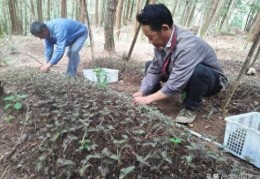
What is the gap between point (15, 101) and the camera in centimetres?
276

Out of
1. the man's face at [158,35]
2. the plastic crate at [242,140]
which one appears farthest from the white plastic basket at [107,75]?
the plastic crate at [242,140]

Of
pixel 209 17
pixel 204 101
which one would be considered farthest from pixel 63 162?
pixel 209 17

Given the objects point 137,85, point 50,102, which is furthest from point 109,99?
point 137,85

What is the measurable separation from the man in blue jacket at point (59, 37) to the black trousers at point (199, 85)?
7.23 feet

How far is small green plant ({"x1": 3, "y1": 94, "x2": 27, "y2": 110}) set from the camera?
2.62 m

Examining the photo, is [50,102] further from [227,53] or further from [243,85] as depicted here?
[227,53]

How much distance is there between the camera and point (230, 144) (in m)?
2.65

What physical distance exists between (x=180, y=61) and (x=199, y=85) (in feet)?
1.16

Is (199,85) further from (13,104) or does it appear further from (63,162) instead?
(13,104)

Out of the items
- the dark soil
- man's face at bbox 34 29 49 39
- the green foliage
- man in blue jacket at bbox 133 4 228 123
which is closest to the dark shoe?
man in blue jacket at bbox 133 4 228 123

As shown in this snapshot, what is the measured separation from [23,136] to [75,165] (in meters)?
0.71

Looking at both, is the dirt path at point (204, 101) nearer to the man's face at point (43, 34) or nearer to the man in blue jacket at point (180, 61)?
the man in blue jacket at point (180, 61)

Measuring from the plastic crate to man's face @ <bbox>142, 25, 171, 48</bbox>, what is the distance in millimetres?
956

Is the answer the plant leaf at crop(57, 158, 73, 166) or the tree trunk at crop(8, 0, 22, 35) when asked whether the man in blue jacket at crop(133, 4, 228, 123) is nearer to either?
the plant leaf at crop(57, 158, 73, 166)
